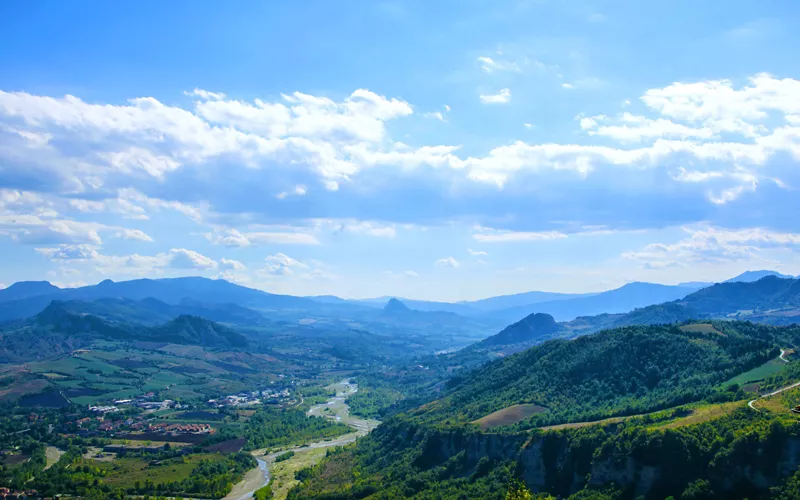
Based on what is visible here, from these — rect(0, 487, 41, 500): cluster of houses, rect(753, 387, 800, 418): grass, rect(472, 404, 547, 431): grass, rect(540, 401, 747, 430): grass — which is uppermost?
rect(753, 387, 800, 418): grass

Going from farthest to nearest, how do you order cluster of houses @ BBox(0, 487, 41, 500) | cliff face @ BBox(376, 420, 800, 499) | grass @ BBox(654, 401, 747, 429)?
cluster of houses @ BBox(0, 487, 41, 500) < grass @ BBox(654, 401, 747, 429) < cliff face @ BBox(376, 420, 800, 499)

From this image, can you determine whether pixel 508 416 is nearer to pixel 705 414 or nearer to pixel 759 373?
pixel 705 414

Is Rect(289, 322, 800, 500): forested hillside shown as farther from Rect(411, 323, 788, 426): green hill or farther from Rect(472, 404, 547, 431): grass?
Rect(472, 404, 547, 431): grass

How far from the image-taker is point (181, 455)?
180 metres

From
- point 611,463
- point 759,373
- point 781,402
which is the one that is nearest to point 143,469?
point 611,463

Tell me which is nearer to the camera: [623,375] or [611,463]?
[611,463]

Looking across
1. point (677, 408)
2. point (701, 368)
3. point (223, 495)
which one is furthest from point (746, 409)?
point (223, 495)

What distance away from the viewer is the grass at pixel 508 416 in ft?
474

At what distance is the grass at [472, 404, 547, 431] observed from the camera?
5694 inches

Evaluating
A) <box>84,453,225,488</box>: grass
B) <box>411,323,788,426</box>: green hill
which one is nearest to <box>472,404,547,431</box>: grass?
<box>411,323,788,426</box>: green hill

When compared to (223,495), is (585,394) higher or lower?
higher

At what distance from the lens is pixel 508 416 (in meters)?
150

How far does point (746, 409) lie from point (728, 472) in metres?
20.4

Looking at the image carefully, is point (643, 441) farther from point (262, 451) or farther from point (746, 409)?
point (262, 451)
